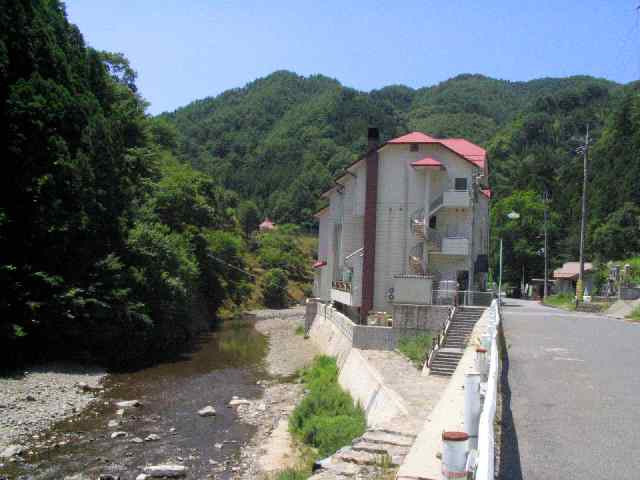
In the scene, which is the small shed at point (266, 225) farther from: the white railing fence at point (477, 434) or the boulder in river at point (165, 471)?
the white railing fence at point (477, 434)

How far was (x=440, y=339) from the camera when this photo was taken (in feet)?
78.6

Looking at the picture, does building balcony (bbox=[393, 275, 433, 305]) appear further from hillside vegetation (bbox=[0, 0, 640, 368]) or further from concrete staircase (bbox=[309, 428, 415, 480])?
concrete staircase (bbox=[309, 428, 415, 480])

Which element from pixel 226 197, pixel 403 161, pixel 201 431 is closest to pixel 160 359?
pixel 201 431

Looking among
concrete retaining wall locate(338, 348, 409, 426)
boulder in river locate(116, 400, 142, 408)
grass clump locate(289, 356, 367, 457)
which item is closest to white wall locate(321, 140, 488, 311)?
concrete retaining wall locate(338, 348, 409, 426)

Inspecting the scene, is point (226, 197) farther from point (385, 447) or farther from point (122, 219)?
point (385, 447)

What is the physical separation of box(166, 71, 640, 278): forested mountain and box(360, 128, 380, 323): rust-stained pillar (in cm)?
4440

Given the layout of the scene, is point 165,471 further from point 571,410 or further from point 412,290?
point 412,290

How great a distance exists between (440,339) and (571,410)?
1315 cm

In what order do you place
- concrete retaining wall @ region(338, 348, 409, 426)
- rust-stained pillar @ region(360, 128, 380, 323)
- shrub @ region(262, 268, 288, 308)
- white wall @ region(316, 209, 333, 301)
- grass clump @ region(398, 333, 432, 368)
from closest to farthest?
1. concrete retaining wall @ region(338, 348, 409, 426)
2. grass clump @ region(398, 333, 432, 368)
3. rust-stained pillar @ region(360, 128, 380, 323)
4. white wall @ region(316, 209, 333, 301)
5. shrub @ region(262, 268, 288, 308)

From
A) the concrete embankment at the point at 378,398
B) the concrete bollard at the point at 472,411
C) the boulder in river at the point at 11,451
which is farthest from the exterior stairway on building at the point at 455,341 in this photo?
the concrete bollard at the point at 472,411

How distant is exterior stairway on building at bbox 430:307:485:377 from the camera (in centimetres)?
2127

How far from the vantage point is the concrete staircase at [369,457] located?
9.02 metres

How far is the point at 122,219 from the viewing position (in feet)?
110

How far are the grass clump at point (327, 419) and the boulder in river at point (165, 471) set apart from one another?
367 centimetres
